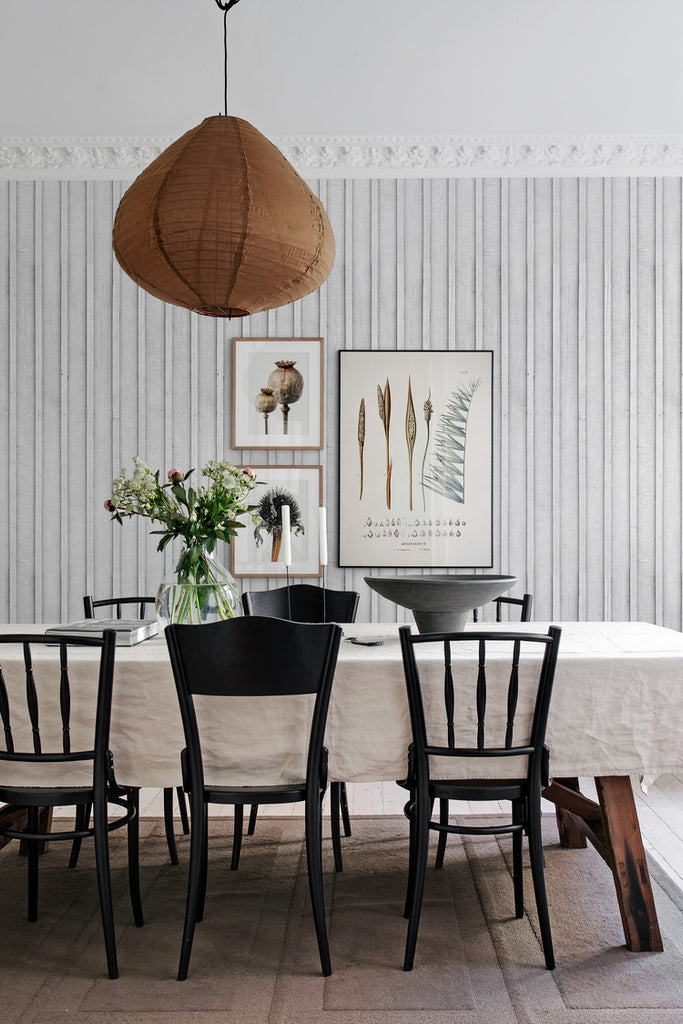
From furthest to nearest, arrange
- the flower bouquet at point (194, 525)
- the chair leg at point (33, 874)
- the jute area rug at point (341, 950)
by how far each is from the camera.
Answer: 1. the flower bouquet at point (194, 525)
2. the chair leg at point (33, 874)
3. the jute area rug at point (341, 950)

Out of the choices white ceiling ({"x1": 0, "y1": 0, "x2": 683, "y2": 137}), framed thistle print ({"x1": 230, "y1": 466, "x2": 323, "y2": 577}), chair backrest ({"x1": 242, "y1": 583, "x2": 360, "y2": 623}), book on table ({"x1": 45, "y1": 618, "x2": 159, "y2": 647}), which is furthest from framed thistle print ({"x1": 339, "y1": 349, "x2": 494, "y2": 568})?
book on table ({"x1": 45, "y1": 618, "x2": 159, "y2": 647})

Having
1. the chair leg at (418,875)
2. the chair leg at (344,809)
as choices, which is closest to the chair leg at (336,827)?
the chair leg at (344,809)

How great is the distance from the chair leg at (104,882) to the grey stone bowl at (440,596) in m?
1.00

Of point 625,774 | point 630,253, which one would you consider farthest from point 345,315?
point 625,774

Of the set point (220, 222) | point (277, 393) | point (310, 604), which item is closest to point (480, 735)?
point (310, 604)

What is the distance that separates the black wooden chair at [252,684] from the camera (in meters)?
1.98

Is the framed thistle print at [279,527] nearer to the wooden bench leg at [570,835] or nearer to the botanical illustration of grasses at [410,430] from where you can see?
the botanical illustration of grasses at [410,430]

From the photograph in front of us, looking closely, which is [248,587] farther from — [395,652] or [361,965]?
[361,965]

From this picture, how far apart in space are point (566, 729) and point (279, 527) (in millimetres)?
2192

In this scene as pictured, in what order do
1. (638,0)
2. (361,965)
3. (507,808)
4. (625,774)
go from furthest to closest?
(507,808)
(638,0)
(625,774)
(361,965)

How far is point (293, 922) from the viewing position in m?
2.35

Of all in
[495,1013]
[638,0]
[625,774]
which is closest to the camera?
[495,1013]

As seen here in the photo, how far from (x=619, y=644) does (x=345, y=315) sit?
2315 mm

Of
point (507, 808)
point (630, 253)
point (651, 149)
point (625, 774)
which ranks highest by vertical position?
point (651, 149)
